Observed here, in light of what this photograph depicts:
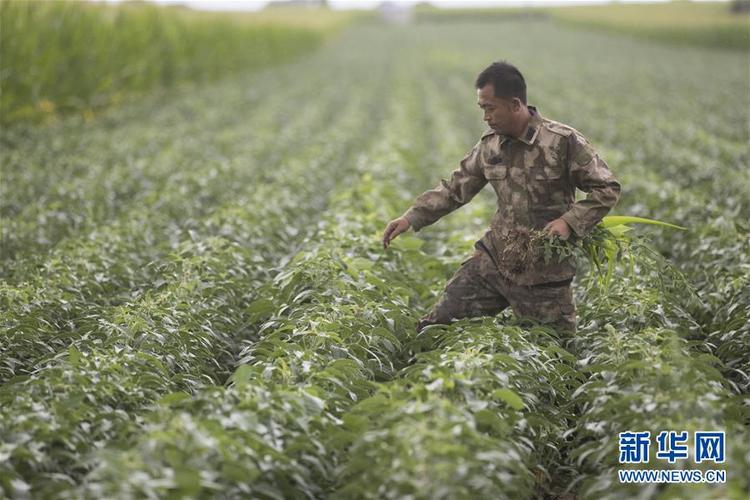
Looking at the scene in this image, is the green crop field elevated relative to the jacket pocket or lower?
lower

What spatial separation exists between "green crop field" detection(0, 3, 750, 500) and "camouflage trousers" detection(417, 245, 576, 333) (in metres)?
0.15

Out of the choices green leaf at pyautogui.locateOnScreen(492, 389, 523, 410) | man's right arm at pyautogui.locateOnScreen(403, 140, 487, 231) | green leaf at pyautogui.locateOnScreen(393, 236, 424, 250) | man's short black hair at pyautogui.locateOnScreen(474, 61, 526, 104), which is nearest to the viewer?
green leaf at pyautogui.locateOnScreen(492, 389, 523, 410)

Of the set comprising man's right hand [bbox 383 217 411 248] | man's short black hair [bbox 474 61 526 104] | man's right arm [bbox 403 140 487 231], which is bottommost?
man's right hand [bbox 383 217 411 248]

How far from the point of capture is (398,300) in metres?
5.88

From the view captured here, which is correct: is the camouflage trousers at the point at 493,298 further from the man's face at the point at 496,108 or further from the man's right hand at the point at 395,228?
the man's face at the point at 496,108

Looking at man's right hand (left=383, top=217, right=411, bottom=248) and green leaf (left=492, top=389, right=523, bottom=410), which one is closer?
green leaf (left=492, top=389, right=523, bottom=410)

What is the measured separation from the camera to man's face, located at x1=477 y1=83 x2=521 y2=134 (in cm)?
500

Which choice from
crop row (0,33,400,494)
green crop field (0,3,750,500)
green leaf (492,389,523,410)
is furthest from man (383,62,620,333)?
crop row (0,33,400,494)

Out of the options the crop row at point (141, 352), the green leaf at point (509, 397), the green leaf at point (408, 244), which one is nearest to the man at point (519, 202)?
the green leaf at point (509, 397)

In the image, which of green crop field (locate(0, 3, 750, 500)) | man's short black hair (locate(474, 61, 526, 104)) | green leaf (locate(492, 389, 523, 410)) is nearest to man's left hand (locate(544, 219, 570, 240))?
green crop field (locate(0, 3, 750, 500))

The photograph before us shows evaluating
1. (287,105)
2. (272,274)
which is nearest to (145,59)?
(287,105)

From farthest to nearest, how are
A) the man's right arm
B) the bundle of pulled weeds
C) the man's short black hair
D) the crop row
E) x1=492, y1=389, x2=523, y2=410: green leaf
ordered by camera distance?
1. the man's right arm
2. the bundle of pulled weeds
3. the man's short black hair
4. x1=492, y1=389, x2=523, y2=410: green leaf
5. the crop row

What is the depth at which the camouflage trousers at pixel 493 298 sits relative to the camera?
539cm

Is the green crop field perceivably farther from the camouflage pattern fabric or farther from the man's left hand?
the man's left hand
